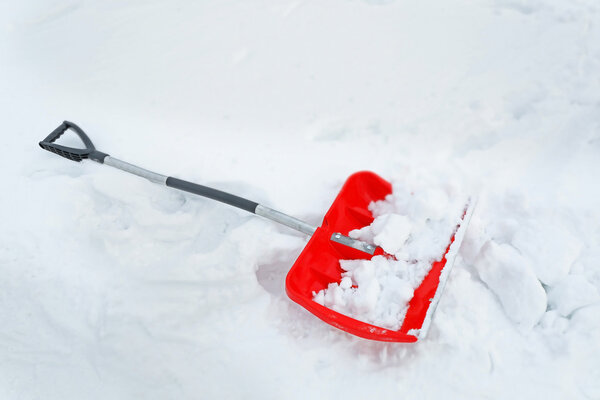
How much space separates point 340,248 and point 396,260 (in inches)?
8.6

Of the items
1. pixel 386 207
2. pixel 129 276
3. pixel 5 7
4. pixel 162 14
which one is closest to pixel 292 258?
pixel 386 207

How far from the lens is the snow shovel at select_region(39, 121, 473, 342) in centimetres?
165

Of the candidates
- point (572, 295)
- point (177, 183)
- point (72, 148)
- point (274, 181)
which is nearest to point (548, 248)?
point (572, 295)

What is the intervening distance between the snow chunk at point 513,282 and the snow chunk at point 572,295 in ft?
0.22

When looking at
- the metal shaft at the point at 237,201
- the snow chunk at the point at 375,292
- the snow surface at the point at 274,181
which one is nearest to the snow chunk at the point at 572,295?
the snow surface at the point at 274,181

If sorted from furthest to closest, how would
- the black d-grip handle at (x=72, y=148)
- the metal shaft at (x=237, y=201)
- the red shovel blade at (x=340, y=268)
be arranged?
1. the black d-grip handle at (x=72, y=148)
2. the metal shaft at (x=237, y=201)
3. the red shovel blade at (x=340, y=268)

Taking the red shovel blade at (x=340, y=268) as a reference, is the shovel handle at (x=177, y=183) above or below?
above

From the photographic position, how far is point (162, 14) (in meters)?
2.71

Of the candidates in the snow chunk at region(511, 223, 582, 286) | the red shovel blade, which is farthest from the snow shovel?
the snow chunk at region(511, 223, 582, 286)

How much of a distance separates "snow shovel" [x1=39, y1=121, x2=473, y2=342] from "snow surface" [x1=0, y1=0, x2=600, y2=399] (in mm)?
118

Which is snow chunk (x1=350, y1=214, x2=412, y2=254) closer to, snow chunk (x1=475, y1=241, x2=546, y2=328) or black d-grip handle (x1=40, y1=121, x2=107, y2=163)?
snow chunk (x1=475, y1=241, x2=546, y2=328)

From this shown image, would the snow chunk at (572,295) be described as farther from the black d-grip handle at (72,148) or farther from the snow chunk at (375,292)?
the black d-grip handle at (72,148)

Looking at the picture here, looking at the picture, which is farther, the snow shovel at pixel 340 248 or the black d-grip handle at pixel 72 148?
the black d-grip handle at pixel 72 148

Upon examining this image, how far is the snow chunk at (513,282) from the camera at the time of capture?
5.72 ft
